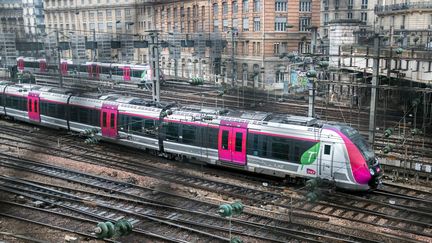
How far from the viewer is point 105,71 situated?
38219mm

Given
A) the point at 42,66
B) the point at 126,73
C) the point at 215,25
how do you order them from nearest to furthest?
1. the point at 126,73
2. the point at 215,25
3. the point at 42,66

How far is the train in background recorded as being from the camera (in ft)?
118

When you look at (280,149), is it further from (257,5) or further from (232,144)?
(257,5)

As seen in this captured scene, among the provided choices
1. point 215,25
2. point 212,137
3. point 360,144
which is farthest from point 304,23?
point 360,144

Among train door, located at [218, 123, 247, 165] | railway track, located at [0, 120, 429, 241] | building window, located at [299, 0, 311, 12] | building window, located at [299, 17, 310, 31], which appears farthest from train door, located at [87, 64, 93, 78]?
train door, located at [218, 123, 247, 165]

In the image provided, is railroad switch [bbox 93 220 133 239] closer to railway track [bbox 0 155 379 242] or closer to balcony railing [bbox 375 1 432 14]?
railway track [bbox 0 155 379 242]

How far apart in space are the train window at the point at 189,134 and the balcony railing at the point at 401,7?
22.6 metres

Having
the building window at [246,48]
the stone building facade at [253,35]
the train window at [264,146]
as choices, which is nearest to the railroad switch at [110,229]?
the train window at [264,146]

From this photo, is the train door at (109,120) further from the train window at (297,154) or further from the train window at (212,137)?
the train window at (297,154)

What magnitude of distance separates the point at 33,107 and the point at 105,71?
16139 millimetres

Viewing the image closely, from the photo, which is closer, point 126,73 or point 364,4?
point 126,73

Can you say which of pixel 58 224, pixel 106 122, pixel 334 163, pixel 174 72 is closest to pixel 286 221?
pixel 334 163

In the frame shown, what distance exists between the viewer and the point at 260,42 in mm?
37438

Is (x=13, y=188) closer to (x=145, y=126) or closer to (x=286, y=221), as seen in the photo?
(x=145, y=126)
